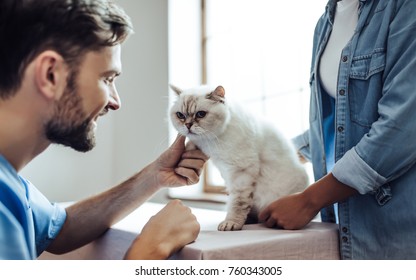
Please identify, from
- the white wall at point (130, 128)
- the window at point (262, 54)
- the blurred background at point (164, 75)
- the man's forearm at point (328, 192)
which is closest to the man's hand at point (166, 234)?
the man's forearm at point (328, 192)

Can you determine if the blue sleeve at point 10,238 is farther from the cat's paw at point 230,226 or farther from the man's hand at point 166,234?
the cat's paw at point 230,226

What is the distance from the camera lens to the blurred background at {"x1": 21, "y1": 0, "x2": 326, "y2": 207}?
1988 mm

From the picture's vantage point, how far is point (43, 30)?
666 mm

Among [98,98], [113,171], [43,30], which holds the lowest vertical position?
[113,171]

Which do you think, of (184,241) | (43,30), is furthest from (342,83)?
(43,30)

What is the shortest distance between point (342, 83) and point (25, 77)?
616 mm

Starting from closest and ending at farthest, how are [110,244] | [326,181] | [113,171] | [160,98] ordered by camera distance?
[326,181]
[110,244]
[160,98]
[113,171]

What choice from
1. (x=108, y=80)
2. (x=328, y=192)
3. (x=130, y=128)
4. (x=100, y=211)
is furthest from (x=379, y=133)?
(x=130, y=128)

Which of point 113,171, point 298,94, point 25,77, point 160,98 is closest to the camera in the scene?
point 25,77

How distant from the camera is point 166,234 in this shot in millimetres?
734

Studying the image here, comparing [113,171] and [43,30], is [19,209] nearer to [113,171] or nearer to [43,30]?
[43,30]

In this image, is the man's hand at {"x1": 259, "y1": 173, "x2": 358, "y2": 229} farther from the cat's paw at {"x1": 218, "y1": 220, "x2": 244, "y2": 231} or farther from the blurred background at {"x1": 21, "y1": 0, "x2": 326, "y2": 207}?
the blurred background at {"x1": 21, "y1": 0, "x2": 326, "y2": 207}

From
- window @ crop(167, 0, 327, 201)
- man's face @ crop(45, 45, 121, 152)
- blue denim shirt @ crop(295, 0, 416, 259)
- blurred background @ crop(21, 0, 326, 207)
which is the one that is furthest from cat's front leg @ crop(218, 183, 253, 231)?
blurred background @ crop(21, 0, 326, 207)

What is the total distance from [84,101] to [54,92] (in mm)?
61
